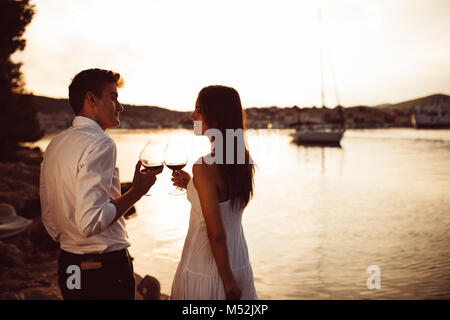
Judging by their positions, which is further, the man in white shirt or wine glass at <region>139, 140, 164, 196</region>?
wine glass at <region>139, 140, 164, 196</region>

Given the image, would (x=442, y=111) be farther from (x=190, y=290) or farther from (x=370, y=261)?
(x=190, y=290)

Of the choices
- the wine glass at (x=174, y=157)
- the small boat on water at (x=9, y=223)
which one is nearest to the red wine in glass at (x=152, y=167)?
the wine glass at (x=174, y=157)

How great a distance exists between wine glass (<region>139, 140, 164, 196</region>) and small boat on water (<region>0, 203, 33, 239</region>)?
21.8 feet

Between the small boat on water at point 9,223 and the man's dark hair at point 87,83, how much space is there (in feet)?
22.1

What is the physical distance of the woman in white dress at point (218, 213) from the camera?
5.90ft

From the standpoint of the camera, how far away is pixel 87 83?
6.08 ft

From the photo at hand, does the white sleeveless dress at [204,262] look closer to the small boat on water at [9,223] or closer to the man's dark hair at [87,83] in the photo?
the man's dark hair at [87,83]

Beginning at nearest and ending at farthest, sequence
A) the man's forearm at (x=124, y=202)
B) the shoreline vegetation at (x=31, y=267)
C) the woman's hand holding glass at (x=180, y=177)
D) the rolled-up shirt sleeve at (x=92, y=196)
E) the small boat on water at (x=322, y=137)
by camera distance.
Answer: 1. the rolled-up shirt sleeve at (x=92, y=196)
2. the man's forearm at (x=124, y=202)
3. the woman's hand holding glass at (x=180, y=177)
4. the shoreline vegetation at (x=31, y=267)
5. the small boat on water at (x=322, y=137)

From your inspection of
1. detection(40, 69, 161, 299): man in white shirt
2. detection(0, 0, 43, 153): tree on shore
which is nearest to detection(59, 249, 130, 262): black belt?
detection(40, 69, 161, 299): man in white shirt

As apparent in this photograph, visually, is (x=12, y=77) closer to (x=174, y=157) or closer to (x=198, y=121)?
(x=174, y=157)

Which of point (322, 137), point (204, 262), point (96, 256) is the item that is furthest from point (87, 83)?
point (322, 137)

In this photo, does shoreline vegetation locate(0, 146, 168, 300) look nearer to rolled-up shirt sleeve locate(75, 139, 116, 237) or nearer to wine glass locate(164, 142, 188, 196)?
wine glass locate(164, 142, 188, 196)

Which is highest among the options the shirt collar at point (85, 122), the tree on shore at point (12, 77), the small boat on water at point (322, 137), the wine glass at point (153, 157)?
the small boat on water at point (322, 137)

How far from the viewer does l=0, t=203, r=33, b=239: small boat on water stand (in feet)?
24.6
